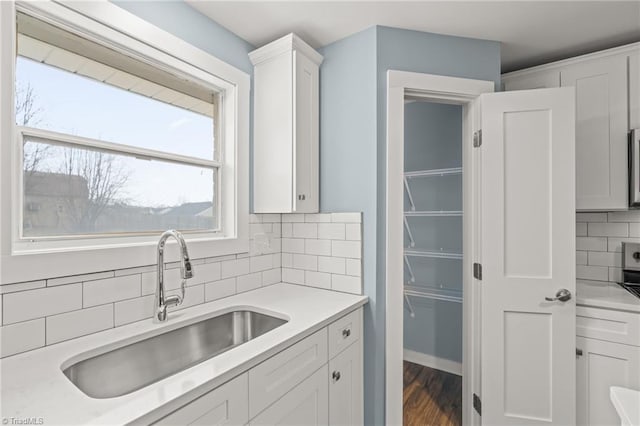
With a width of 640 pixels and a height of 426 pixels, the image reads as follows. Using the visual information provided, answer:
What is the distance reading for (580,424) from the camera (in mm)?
1784

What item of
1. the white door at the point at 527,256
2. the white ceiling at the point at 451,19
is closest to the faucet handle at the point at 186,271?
the white ceiling at the point at 451,19

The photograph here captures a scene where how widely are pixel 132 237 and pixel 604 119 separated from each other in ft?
9.41

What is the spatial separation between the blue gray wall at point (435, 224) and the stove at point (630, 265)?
104 cm

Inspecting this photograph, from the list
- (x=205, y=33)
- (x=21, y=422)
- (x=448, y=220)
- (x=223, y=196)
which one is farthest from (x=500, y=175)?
(x=21, y=422)

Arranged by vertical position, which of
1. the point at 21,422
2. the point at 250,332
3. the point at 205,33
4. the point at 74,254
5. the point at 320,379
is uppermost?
the point at 205,33

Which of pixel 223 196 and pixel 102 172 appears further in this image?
pixel 223 196

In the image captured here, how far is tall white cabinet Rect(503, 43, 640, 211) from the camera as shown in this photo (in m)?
1.92

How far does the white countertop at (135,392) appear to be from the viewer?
76 cm

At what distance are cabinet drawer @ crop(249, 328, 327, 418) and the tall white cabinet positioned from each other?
6.43 feet

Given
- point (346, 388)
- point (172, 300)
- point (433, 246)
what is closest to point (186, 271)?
point (172, 300)

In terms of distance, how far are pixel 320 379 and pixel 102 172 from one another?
4.44 ft

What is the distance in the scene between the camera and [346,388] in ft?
5.26

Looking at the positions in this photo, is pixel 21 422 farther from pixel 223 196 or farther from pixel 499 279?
pixel 499 279

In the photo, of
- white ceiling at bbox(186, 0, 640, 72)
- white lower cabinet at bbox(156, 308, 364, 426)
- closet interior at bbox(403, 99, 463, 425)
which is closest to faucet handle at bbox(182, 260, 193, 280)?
white lower cabinet at bbox(156, 308, 364, 426)
